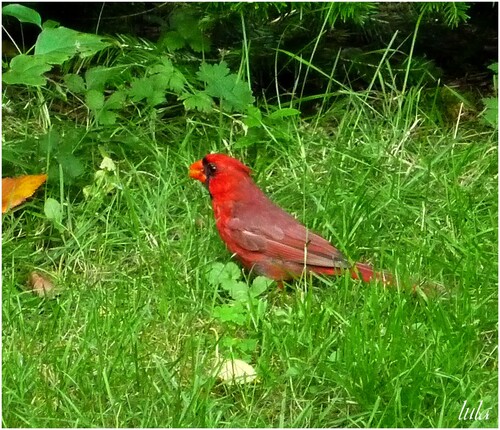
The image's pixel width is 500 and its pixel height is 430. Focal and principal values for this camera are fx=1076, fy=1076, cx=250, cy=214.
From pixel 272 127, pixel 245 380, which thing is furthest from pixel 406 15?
pixel 245 380

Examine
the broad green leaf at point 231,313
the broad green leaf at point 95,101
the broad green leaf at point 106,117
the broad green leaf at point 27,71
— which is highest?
the broad green leaf at point 27,71

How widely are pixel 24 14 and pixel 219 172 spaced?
98 centimetres

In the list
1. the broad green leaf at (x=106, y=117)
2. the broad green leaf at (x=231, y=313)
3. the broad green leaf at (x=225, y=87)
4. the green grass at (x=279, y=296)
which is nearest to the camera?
the green grass at (x=279, y=296)

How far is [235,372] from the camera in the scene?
299cm

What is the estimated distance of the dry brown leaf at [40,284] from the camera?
3484 mm

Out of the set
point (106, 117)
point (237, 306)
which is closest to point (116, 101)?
point (106, 117)

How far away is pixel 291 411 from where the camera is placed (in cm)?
293

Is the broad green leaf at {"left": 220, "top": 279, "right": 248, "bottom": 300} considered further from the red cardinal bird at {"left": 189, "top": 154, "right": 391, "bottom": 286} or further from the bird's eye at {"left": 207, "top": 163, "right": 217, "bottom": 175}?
the bird's eye at {"left": 207, "top": 163, "right": 217, "bottom": 175}

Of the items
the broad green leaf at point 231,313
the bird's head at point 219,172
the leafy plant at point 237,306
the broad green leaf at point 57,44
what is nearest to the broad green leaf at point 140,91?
the broad green leaf at point 57,44

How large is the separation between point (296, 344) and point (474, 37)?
7.65 ft

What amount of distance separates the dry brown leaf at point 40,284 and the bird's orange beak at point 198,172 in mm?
644

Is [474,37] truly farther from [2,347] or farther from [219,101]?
[2,347]

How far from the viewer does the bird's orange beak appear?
384 centimetres

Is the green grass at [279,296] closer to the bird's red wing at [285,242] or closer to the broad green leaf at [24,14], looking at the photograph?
the bird's red wing at [285,242]
